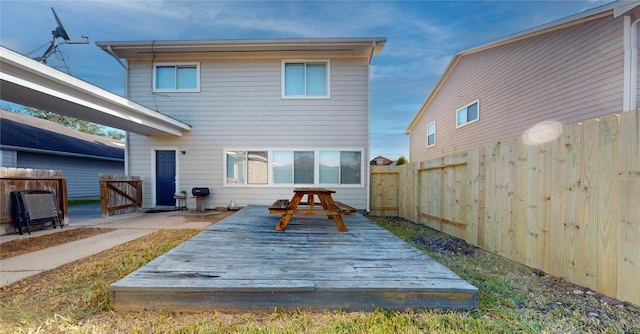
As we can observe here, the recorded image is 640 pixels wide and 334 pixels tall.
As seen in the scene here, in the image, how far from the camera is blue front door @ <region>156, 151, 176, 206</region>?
787 centimetres

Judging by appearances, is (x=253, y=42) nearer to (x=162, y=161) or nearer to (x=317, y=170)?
(x=317, y=170)

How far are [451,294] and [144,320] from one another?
2.38 meters

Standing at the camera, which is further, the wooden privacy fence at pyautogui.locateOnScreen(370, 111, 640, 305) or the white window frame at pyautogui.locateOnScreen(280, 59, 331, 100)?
the white window frame at pyautogui.locateOnScreen(280, 59, 331, 100)

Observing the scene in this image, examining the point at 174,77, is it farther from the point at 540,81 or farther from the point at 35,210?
the point at 540,81

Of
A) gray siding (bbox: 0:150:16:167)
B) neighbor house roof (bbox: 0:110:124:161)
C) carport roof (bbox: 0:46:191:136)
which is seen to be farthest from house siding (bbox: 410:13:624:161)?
gray siding (bbox: 0:150:16:167)

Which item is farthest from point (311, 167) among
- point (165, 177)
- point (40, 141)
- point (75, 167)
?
point (75, 167)

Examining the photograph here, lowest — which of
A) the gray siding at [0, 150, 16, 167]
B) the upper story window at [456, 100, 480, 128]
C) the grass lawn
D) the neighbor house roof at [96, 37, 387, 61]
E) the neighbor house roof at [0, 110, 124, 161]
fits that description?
the grass lawn

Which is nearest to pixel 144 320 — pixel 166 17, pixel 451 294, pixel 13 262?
pixel 451 294

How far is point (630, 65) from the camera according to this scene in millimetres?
4523

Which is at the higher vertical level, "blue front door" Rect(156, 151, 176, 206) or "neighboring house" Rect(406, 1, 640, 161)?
"neighboring house" Rect(406, 1, 640, 161)

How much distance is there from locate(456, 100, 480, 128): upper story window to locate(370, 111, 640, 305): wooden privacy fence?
17.9 ft

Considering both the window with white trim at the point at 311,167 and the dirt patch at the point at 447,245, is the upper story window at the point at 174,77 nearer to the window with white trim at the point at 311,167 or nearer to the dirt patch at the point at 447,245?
the window with white trim at the point at 311,167

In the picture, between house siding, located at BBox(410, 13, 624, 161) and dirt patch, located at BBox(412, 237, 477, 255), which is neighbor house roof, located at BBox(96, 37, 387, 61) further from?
dirt patch, located at BBox(412, 237, 477, 255)

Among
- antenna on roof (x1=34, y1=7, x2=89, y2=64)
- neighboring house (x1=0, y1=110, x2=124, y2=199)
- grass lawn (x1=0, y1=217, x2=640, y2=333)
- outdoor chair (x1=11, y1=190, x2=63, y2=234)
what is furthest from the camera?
neighboring house (x1=0, y1=110, x2=124, y2=199)
